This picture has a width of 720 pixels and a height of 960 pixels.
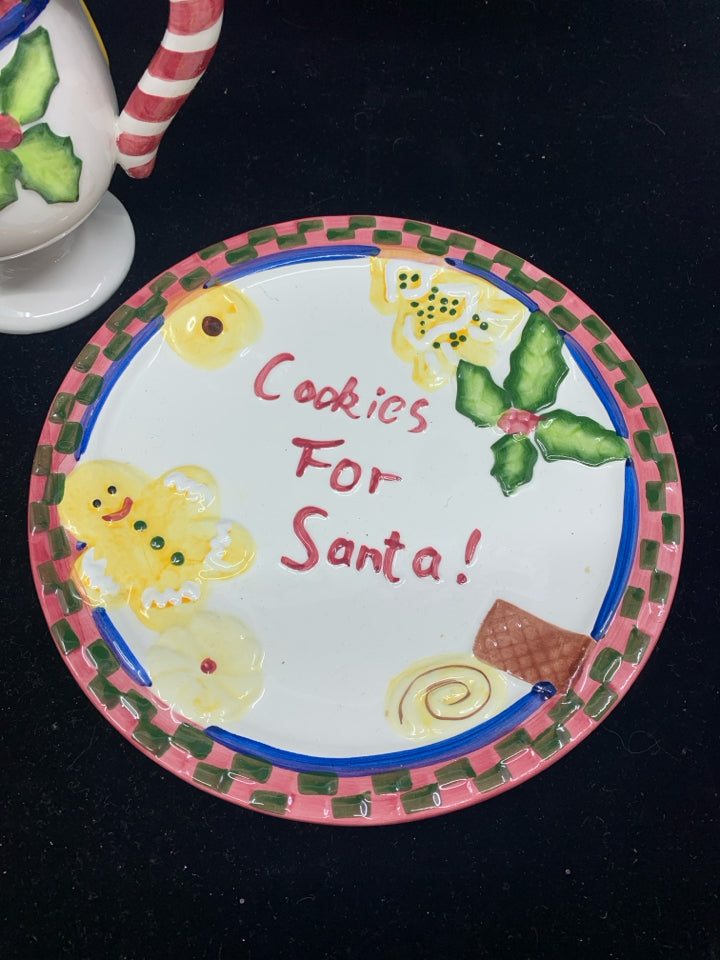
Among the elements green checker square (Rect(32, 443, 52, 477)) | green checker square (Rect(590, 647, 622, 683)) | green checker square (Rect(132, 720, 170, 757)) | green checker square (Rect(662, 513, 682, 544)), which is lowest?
green checker square (Rect(132, 720, 170, 757))

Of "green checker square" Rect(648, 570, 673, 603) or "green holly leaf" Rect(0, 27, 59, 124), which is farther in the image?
"green checker square" Rect(648, 570, 673, 603)

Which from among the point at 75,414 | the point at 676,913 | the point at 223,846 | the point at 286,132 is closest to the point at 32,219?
the point at 75,414

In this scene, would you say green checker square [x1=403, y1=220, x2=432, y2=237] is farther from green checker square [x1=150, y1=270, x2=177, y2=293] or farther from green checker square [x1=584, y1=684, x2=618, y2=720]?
green checker square [x1=584, y1=684, x2=618, y2=720]

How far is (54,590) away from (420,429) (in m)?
0.23

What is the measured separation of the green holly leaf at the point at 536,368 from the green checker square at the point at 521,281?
25 millimetres

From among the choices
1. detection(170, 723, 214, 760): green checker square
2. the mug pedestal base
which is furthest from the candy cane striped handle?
detection(170, 723, 214, 760): green checker square

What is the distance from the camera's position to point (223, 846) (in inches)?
20.6

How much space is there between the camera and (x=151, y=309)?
565 mm

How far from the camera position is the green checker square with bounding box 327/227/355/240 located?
58 centimetres

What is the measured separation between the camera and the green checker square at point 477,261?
1.89 ft

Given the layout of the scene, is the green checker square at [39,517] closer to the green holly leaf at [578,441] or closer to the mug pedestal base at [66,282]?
the mug pedestal base at [66,282]

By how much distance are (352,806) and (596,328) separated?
31cm

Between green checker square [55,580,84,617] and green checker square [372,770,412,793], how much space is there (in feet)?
0.62

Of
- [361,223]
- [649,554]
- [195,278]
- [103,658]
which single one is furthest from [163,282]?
[649,554]
